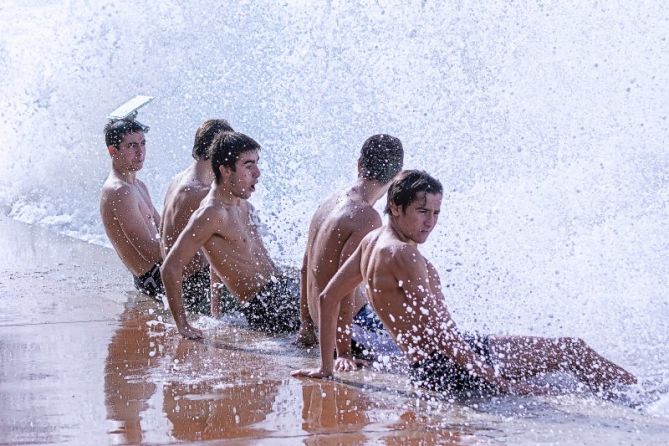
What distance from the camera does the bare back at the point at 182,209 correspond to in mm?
7301

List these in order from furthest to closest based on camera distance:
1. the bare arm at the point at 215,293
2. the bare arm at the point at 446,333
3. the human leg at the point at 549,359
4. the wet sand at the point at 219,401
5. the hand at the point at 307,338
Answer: the bare arm at the point at 215,293 < the hand at the point at 307,338 < the human leg at the point at 549,359 < the bare arm at the point at 446,333 < the wet sand at the point at 219,401

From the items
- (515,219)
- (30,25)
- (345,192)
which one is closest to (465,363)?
(345,192)

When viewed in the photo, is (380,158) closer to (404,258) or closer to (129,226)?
(404,258)

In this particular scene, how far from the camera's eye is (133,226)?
7895mm

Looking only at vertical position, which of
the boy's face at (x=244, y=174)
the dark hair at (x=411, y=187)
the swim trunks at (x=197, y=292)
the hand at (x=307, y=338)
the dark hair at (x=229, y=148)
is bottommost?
the hand at (x=307, y=338)

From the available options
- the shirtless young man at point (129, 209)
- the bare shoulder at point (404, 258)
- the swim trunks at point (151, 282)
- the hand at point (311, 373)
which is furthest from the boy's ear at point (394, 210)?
the shirtless young man at point (129, 209)

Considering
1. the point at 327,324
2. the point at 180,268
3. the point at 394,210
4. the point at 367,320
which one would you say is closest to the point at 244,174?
the point at 180,268

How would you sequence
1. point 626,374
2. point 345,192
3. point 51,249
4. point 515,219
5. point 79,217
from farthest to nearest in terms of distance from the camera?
1. point 79,217
2. point 515,219
3. point 51,249
4. point 345,192
5. point 626,374

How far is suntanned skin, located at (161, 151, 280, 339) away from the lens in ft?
20.7

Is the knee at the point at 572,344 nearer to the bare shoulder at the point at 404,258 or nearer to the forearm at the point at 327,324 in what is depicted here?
the bare shoulder at the point at 404,258

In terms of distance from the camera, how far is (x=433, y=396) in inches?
185

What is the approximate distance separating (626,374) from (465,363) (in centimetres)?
92

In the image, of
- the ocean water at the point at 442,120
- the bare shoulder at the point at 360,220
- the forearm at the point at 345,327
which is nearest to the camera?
the forearm at the point at 345,327

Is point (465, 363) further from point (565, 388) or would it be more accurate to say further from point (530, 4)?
point (530, 4)
